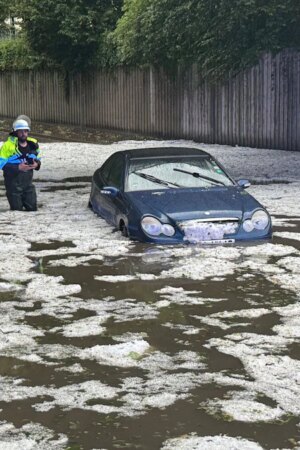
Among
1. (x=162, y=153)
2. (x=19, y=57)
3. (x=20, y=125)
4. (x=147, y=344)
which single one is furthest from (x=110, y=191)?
(x=19, y=57)

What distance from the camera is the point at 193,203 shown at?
11883 mm

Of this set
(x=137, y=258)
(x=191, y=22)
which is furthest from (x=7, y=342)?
(x=191, y=22)

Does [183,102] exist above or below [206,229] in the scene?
above

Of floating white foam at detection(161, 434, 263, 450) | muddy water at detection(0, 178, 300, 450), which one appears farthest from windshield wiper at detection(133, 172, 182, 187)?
floating white foam at detection(161, 434, 263, 450)

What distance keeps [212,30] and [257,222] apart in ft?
47.8

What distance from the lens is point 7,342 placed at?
744 centimetres

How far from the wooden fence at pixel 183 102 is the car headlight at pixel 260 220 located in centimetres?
1382

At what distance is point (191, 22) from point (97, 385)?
67.2 feet

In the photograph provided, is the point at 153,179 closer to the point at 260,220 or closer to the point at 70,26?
the point at 260,220

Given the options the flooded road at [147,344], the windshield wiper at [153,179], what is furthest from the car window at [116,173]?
the flooded road at [147,344]

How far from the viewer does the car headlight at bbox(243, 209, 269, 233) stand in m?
11.6

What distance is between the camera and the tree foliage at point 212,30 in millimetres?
24078

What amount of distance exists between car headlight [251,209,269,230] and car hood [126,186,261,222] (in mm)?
96

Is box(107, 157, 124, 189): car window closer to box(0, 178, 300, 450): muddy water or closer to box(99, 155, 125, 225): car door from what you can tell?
box(99, 155, 125, 225): car door
